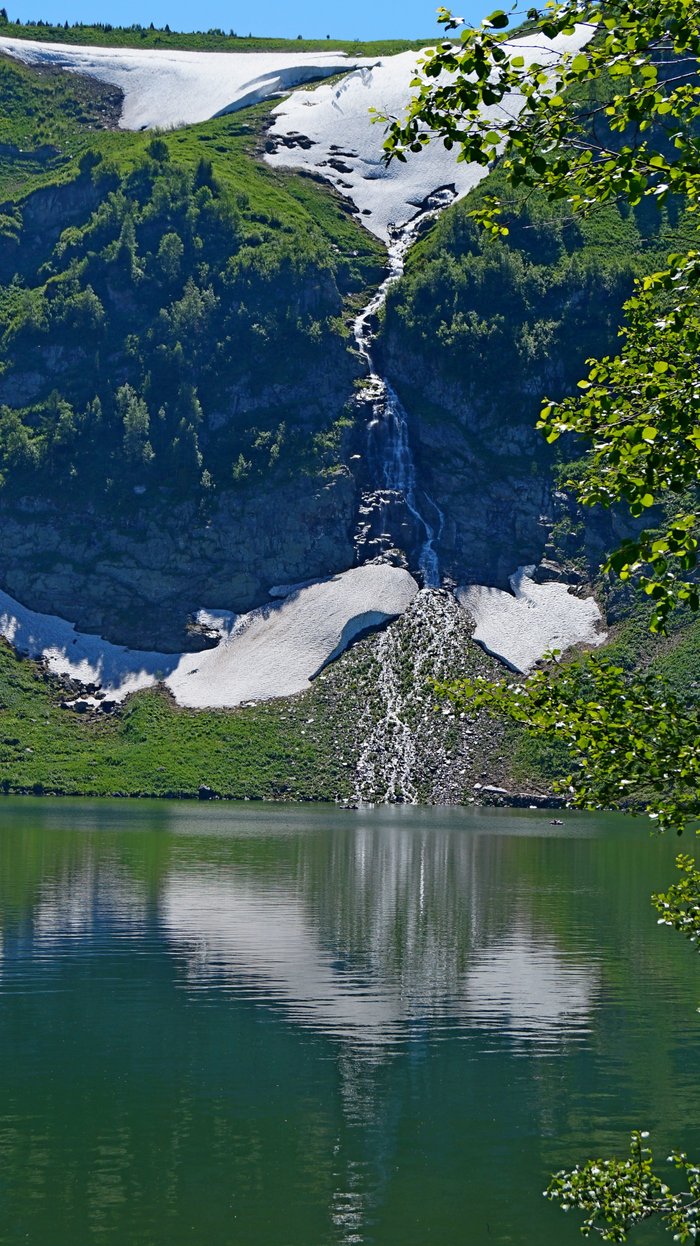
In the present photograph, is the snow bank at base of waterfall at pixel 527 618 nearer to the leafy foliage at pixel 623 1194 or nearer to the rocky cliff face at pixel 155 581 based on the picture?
the rocky cliff face at pixel 155 581

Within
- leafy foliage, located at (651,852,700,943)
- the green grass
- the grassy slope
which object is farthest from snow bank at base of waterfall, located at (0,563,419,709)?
leafy foliage, located at (651,852,700,943)

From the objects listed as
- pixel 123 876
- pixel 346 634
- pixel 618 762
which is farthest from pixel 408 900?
pixel 346 634

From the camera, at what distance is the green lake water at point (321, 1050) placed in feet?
96.7

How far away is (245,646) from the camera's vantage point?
18612 cm

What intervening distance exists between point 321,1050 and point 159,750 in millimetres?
124320

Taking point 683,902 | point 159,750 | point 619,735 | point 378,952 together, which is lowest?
point 159,750

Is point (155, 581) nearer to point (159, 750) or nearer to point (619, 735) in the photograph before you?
point (159, 750)

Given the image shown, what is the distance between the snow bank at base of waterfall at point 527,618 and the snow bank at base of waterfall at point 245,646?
9.74m

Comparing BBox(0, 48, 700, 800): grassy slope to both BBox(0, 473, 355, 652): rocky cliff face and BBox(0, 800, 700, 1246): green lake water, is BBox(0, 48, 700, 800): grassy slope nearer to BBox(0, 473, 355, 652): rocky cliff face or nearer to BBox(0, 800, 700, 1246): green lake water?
BBox(0, 473, 355, 652): rocky cliff face

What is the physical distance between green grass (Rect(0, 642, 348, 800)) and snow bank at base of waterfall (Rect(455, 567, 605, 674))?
82.6 feet

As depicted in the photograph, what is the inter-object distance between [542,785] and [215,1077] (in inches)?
4723

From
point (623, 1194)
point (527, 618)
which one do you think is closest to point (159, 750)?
point (527, 618)

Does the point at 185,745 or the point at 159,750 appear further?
the point at 185,745

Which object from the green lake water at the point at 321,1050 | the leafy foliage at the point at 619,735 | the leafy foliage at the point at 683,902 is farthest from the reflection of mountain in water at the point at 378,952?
the leafy foliage at the point at 619,735
